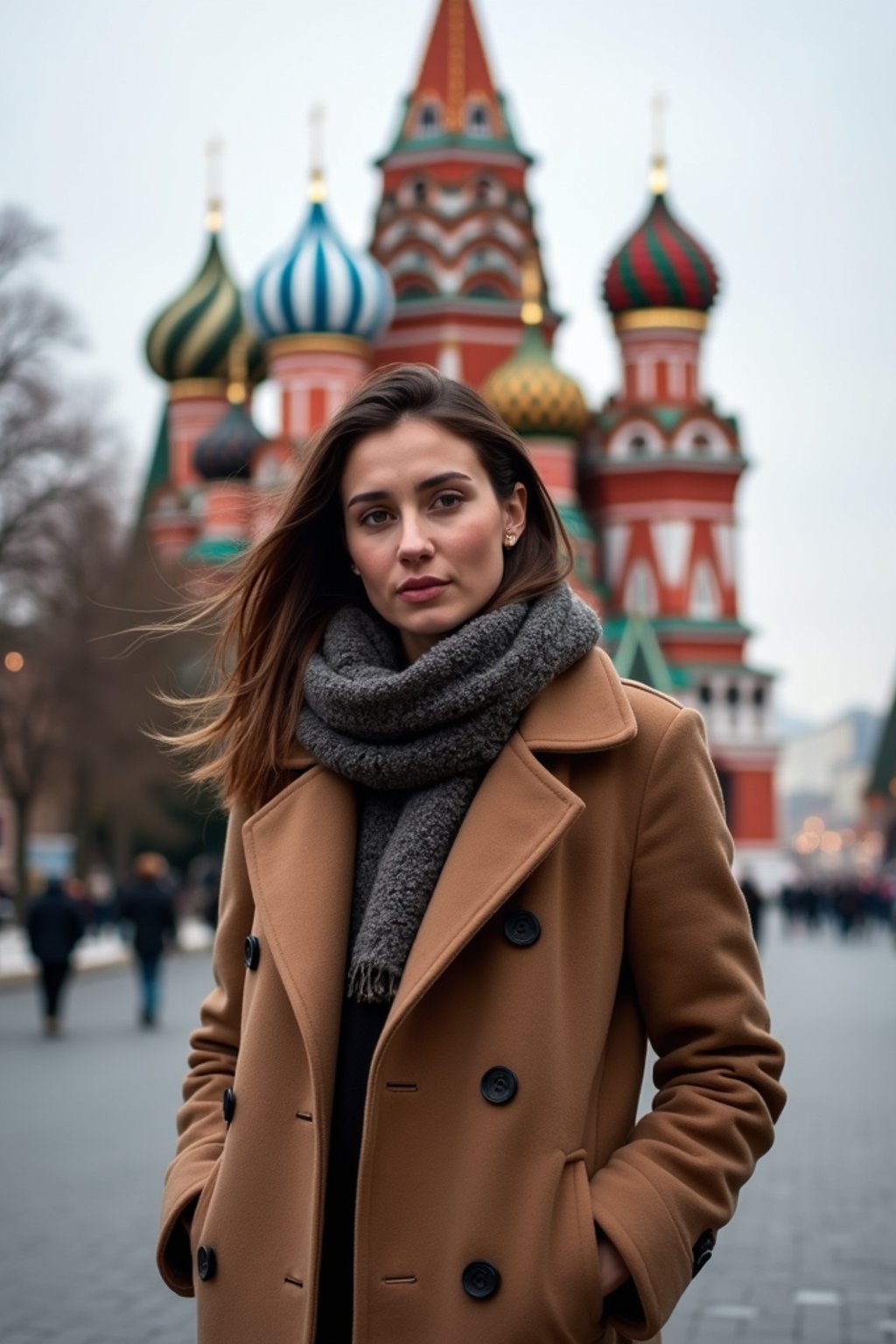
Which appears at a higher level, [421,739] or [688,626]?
[688,626]

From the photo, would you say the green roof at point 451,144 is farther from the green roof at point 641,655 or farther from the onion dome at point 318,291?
the green roof at point 641,655

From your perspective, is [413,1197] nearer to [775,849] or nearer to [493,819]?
[493,819]

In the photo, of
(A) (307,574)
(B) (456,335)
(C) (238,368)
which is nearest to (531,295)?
(B) (456,335)

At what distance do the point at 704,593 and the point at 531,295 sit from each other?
8430 mm

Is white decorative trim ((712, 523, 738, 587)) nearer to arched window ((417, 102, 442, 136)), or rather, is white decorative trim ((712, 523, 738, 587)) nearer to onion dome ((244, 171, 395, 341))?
onion dome ((244, 171, 395, 341))

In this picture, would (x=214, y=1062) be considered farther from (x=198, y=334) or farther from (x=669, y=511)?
(x=198, y=334)

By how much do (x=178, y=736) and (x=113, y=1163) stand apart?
20.8ft

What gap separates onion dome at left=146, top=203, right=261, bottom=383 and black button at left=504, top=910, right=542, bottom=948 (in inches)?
2186

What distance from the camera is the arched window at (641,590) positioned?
1959 inches

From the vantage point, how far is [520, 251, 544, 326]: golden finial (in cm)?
4784

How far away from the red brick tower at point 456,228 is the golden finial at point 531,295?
94 centimetres

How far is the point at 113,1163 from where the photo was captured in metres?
9.10

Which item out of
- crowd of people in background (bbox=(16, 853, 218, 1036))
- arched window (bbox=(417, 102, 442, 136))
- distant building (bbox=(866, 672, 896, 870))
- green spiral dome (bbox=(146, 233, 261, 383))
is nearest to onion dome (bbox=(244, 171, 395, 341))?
A: arched window (bbox=(417, 102, 442, 136))

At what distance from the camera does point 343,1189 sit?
2.59m
